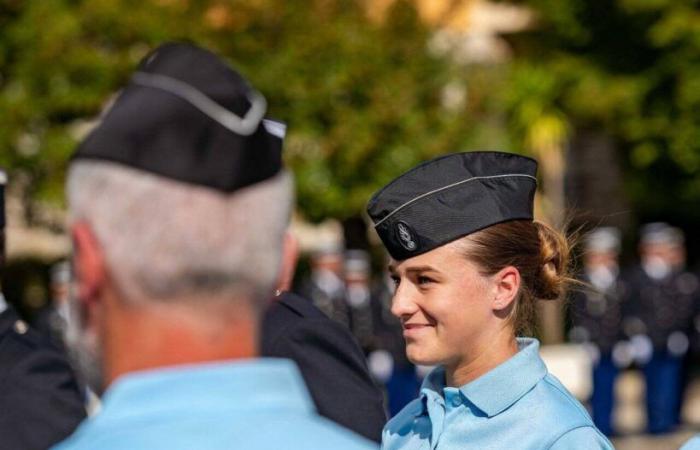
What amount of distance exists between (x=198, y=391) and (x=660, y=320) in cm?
1573

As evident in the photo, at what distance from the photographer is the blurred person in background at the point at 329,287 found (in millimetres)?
17609

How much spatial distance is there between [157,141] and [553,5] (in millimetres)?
20558

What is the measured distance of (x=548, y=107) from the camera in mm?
23141

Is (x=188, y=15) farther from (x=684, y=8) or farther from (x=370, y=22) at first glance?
(x=684, y=8)

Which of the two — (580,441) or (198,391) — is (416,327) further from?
(198,391)

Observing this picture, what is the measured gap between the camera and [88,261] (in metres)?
1.75

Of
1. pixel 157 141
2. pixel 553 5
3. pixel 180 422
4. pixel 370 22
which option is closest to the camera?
pixel 180 422

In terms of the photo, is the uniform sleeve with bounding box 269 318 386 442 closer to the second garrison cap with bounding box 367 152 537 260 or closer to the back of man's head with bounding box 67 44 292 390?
the second garrison cap with bounding box 367 152 537 260

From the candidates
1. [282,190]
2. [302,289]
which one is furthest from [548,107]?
[282,190]

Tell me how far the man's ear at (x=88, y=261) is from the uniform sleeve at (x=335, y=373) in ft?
5.00

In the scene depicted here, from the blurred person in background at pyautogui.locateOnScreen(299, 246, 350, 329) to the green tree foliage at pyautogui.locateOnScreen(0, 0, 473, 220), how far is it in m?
1.00

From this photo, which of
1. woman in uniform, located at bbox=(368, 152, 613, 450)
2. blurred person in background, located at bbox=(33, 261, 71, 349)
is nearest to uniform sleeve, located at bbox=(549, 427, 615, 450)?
woman in uniform, located at bbox=(368, 152, 613, 450)

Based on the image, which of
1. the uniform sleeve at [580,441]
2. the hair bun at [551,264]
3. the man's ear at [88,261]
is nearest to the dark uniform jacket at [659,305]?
the hair bun at [551,264]

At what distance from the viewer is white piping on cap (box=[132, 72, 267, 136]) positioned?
1803 millimetres
